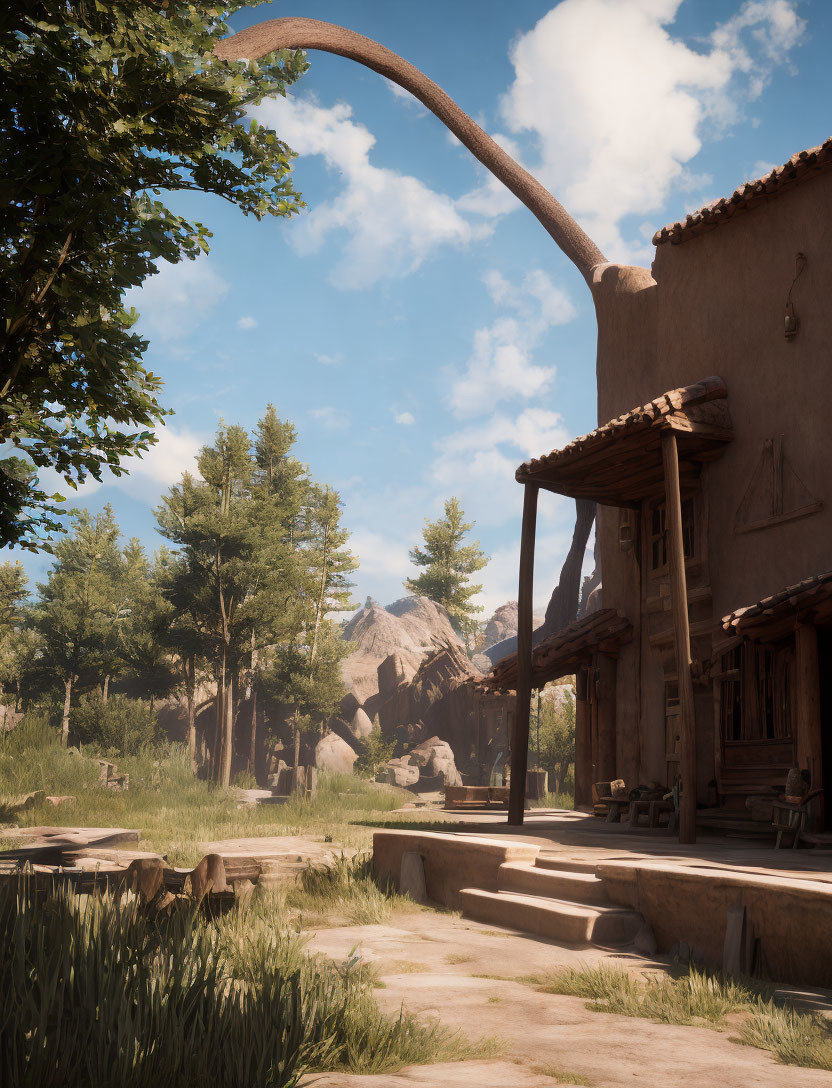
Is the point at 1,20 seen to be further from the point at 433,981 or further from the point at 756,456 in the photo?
the point at 756,456

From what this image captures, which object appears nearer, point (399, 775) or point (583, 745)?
point (583, 745)

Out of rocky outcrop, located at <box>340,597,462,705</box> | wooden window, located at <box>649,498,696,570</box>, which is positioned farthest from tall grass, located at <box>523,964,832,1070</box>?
rocky outcrop, located at <box>340,597,462,705</box>

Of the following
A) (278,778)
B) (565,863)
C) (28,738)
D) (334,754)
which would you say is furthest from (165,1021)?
(334,754)

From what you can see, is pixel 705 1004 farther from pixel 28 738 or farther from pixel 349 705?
pixel 349 705

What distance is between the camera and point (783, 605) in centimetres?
1026

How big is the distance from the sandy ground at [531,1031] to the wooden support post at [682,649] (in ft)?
15.3

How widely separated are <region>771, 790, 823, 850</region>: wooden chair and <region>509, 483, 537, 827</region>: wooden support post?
3.40 metres

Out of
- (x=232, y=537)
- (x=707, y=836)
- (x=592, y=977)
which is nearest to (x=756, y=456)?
(x=707, y=836)

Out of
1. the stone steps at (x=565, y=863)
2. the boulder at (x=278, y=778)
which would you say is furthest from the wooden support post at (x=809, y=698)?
the boulder at (x=278, y=778)

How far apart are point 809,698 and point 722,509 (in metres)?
3.49

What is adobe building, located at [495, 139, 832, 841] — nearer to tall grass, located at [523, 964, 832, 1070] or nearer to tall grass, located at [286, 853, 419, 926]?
tall grass, located at [286, 853, 419, 926]

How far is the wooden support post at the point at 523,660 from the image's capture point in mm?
12883

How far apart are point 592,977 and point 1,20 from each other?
6.60 m

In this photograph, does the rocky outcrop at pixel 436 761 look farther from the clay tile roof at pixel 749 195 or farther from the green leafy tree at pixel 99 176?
the green leafy tree at pixel 99 176
